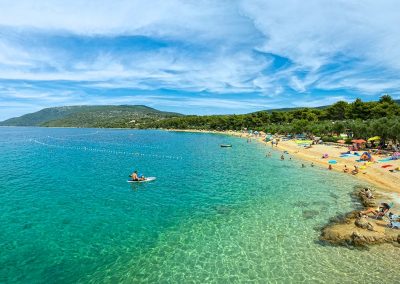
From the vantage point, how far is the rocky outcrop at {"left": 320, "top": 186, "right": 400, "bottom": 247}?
714 inches

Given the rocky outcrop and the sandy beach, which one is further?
the sandy beach

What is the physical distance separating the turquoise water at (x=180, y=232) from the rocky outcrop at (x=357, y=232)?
903 mm

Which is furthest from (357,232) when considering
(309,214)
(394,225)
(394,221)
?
(309,214)

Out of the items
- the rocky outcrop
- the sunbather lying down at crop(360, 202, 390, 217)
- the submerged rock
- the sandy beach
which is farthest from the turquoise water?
the sandy beach

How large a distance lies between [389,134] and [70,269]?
196ft

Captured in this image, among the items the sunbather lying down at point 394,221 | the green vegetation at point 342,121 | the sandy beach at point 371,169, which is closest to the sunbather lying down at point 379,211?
the sunbather lying down at point 394,221

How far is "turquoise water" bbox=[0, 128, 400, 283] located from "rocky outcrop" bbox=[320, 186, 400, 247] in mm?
903

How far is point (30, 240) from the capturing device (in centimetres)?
1906

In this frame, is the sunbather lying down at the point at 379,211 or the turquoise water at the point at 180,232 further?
the sunbather lying down at the point at 379,211

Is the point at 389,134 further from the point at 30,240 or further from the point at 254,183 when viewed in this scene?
the point at 30,240

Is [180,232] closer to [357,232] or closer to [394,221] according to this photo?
[357,232]

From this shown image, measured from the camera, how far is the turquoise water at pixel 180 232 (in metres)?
15.0

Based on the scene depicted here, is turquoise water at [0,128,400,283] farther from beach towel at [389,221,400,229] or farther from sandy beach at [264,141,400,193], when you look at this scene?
beach towel at [389,221,400,229]

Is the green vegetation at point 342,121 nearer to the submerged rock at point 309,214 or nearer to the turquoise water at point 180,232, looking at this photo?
the turquoise water at point 180,232
